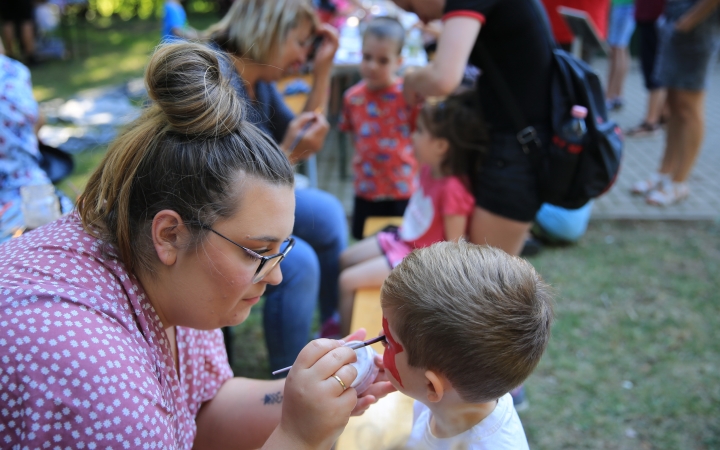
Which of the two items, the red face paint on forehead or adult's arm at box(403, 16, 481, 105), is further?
adult's arm at box(403, 16, 481, 105)

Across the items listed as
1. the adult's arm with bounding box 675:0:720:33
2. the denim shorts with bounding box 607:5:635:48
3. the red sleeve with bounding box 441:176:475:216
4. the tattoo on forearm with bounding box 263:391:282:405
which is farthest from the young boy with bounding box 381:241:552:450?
the denim shorts with bounding box 607:5:635:48

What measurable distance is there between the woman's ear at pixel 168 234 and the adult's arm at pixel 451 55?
4.51 feet

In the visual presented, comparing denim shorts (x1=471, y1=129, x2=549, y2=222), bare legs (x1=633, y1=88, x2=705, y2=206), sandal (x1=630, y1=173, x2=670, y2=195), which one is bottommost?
sandal (x1=630, y1=173, x2=670, y2=195)

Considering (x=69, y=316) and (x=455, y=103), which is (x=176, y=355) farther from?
(x=455, y=103)

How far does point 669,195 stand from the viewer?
490cm

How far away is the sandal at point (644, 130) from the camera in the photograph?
257 inches

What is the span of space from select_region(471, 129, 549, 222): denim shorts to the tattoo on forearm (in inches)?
51.0

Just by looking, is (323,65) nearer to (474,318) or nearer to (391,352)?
(391,352)

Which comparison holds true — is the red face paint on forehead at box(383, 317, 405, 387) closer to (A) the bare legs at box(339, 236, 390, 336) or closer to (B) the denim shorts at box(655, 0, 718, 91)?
(A) the bare legs at box(339, 236, 390, 336)

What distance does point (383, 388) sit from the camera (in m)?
1.43

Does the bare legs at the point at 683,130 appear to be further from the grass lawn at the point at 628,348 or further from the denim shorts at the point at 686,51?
the grass lawn at the point at 628,348

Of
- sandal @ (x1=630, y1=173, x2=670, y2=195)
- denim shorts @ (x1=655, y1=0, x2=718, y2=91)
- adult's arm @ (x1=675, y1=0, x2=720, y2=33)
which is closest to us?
adult's arm @ (x1=675, y1=0, x2=720, y2=33)

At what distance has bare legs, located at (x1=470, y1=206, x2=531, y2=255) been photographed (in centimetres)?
244

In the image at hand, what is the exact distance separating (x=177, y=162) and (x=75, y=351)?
0.42 meters
